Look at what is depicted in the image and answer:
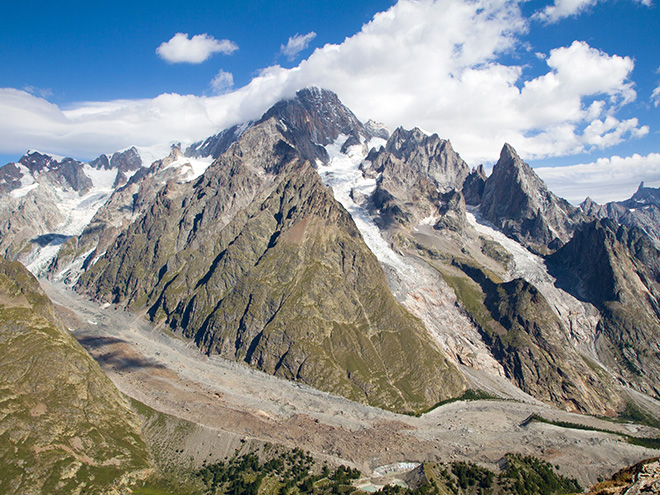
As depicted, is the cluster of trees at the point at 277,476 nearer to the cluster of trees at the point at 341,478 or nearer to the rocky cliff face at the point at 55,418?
the cluster of trees at the point at 341,478

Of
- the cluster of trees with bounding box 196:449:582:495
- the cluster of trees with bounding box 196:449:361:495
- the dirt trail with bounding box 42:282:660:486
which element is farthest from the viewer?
the dirt trail with bounding box 42:282:660:486

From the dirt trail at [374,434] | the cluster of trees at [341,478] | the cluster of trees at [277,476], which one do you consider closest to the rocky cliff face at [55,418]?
the dirt trail at [374,434]

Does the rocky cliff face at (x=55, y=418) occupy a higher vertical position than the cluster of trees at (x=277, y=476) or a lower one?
higher

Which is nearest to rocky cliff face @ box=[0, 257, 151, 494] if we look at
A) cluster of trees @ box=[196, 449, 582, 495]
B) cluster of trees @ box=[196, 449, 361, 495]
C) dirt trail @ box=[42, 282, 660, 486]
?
dirt trail @ box=[42, 282, 660, 486]

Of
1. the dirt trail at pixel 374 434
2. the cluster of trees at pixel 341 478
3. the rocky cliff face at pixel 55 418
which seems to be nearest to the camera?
the rocky cliff face at pixel 55 418

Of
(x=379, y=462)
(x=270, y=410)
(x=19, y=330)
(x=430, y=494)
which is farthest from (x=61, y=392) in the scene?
(x=430, y=494)

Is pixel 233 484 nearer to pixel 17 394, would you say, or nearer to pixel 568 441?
→ pixel 17 394

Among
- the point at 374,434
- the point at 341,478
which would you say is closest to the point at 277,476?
the point at 341,478

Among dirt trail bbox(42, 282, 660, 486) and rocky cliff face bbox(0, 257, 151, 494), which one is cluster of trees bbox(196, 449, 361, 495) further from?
rocky cliff face bbox(0, 257, 151, 494)

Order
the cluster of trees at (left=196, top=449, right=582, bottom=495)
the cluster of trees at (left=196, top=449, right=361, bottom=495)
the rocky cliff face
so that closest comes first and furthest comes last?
the rocky cliff face
the cluster of trees at (left=196, top=449, right=582, bottom=495)
the cluster of trees at (left=196, top=449, right=361, bottom=495)
